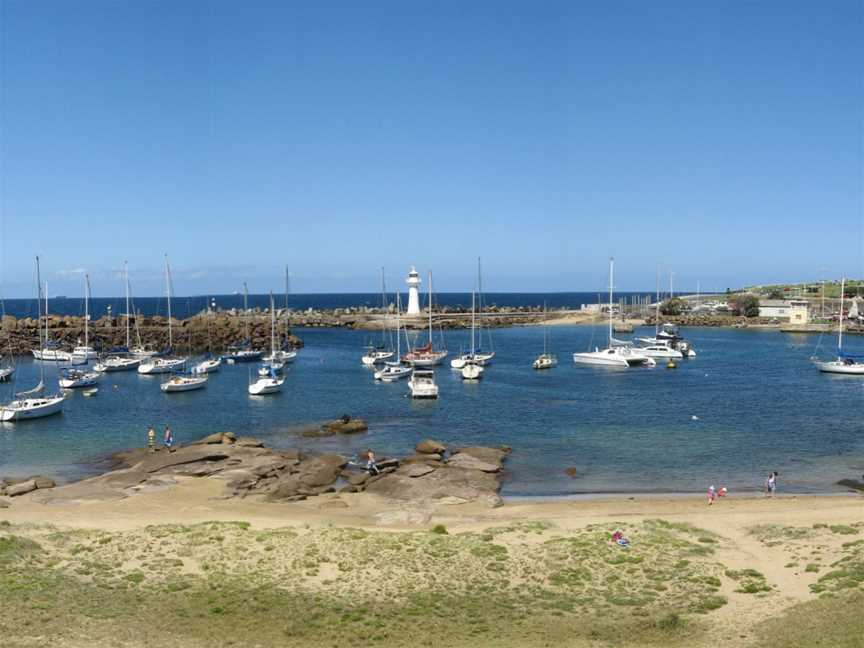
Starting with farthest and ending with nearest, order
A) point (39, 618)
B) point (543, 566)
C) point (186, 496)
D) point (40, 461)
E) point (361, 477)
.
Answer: point (40, 461), point (361, 477), point (186, 496), point (543, 566), point (39, 618)

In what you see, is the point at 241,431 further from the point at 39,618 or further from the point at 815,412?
the point at 815,412

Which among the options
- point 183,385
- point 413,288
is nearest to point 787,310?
point 413,288

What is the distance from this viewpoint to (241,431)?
5369cm

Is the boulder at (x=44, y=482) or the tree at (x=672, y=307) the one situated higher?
the tree at (x=672, y=307)

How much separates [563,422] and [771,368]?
46.0 metres

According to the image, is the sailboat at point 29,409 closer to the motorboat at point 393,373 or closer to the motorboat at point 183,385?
the motorboat at point 183,385

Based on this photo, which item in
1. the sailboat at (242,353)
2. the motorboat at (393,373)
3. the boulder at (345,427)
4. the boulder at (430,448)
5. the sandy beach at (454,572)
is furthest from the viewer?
the sailboat at (242,353)

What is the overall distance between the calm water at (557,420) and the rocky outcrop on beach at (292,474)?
8.28 feet

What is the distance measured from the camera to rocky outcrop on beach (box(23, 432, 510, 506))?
35.9 metres

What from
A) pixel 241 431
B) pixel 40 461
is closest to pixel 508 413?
pixel 241 431

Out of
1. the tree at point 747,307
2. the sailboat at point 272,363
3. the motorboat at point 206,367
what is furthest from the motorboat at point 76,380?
the tree at point 747,307

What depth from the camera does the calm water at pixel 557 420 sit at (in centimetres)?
4203

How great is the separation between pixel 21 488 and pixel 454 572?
2397cm

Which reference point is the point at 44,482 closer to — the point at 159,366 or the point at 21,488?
the point at 21,488
